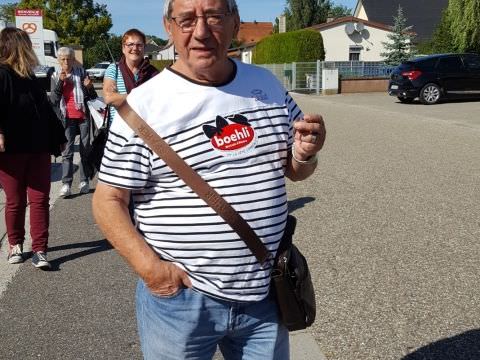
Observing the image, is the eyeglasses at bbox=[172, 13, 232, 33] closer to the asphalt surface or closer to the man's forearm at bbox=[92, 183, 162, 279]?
the man's forearm at bbox=[92, 183, 162, 279]

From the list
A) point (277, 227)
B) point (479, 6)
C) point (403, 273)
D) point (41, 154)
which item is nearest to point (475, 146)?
point (403, 273)

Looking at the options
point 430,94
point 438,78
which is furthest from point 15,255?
point 438,78

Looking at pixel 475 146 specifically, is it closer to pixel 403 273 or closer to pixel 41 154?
pixel 403 273

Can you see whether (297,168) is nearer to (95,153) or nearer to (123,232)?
(123,232)

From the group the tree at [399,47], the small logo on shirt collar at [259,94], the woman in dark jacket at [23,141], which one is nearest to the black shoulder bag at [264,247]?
the small logo on shirt collar at [259,94]

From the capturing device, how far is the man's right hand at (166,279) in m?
1.75

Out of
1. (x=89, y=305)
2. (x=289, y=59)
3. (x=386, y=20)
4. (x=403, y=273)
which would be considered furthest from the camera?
(x=386, y=20)

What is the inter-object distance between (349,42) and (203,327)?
42.9m

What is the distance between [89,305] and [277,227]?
8.17ft

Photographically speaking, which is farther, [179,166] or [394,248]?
[394,248]

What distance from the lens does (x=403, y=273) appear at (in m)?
4.36

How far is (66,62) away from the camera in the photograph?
6898 mm

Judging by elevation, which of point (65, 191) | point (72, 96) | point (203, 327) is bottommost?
point (65, 191)

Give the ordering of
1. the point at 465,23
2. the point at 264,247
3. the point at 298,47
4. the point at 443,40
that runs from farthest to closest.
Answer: the point at 298,47 < the point at 443,40 < the point at 465,23 < the point at 264,247
